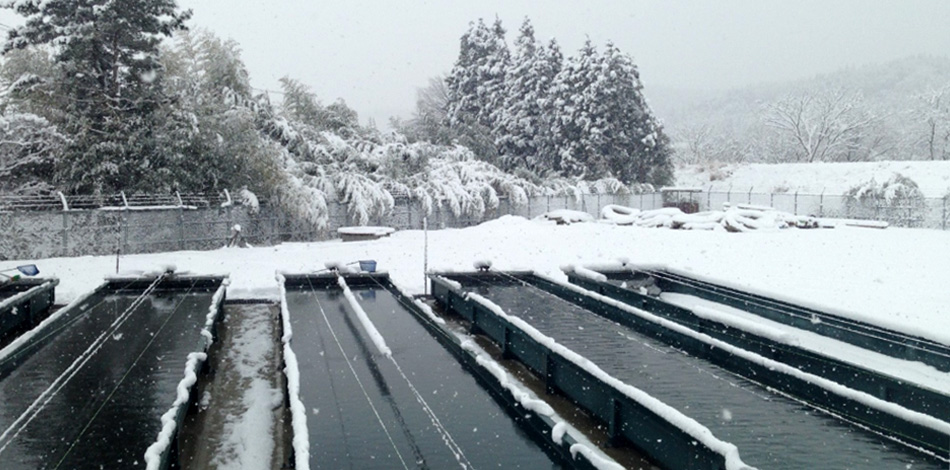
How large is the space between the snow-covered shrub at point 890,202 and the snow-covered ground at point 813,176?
2847mm

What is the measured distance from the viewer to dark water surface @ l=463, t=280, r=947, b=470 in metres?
5.36

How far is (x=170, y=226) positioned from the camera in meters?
21.3

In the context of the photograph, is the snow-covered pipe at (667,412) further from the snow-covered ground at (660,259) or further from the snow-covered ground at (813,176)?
the snow-covered ground at (813,176)

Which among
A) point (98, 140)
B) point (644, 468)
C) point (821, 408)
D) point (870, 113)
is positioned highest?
point (870, 113)

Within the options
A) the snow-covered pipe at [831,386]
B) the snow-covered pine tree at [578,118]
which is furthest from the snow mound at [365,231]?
the snow-covered pine tree at [578,118]

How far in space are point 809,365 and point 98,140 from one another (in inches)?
821

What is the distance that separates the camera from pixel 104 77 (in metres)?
Result: 22.1

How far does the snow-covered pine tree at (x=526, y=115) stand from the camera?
44.2m

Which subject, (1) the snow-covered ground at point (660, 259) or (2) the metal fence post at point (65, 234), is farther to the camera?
(2) the metal fence post at point (65, 234)

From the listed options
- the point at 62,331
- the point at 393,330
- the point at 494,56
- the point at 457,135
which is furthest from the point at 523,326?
the point at 494,56

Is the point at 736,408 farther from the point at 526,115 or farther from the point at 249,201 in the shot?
the point at 526,115

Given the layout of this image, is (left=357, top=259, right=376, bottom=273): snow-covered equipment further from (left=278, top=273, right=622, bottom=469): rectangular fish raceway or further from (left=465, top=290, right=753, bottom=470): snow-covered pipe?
(left=465, top=290, right=753, bottom=470): snow-covered pipe

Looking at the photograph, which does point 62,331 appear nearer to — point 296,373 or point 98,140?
point 296,373

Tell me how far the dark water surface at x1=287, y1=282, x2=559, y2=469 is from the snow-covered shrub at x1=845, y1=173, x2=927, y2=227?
31.0m
